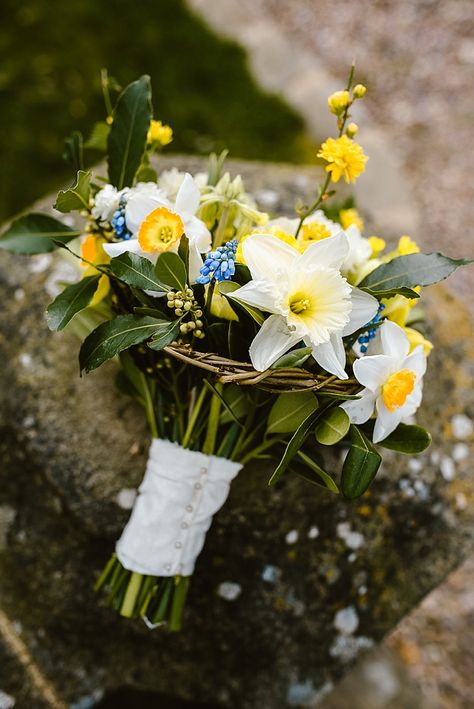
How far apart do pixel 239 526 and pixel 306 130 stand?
74.6 inches

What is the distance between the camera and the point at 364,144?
2.85 m

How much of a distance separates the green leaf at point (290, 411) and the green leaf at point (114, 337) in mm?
234

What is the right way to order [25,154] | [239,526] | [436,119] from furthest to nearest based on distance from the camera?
[436,119] < [25,154] < [239,526]

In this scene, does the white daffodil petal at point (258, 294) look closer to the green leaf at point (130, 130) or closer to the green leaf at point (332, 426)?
the green leaf at point (332, 426)

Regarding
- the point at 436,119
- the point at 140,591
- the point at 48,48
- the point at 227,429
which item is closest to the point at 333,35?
the point at 436,119

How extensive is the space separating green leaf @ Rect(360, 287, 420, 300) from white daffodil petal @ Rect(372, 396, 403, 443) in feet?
0.52

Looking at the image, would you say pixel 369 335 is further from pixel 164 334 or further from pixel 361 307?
pixel 164 334

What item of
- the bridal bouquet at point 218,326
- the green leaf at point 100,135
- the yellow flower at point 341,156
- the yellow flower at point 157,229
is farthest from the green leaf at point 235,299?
the green leaf at point 100,135

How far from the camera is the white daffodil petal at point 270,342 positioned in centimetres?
98

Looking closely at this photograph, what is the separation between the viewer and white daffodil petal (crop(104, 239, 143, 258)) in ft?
3.48

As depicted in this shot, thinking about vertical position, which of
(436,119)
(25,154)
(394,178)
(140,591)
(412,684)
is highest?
(436,119)

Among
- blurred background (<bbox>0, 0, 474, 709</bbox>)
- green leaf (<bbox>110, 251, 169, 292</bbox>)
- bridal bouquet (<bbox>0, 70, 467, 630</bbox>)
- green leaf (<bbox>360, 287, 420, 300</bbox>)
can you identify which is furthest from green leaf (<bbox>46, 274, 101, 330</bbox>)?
blurred background (<bbox>0, 0, 474, 709</bbox>)

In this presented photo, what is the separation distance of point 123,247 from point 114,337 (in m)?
0.14

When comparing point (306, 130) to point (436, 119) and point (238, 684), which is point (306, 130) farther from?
point (238, 684)
